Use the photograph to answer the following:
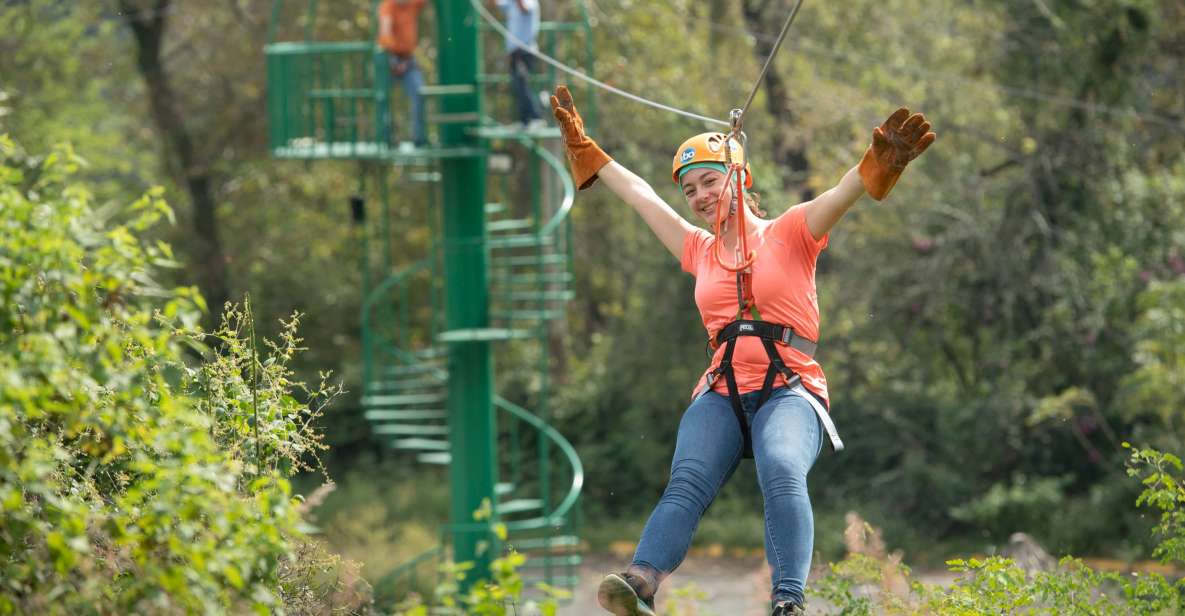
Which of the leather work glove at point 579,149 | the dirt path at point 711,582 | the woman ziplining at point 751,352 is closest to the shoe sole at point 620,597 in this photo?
the woman ziplining at point 751,352

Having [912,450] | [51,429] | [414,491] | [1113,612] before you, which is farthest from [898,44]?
[51,429]

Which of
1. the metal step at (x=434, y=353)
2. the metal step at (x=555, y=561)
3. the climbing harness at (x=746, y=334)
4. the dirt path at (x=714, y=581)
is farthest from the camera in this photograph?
the dirt path at (x=714, y=581)

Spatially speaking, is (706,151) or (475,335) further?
(475,335)

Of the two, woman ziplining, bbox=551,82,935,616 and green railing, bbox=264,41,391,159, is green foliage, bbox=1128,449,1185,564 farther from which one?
green railing, bbox=264,41,391,159

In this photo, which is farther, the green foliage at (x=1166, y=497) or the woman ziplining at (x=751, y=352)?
the green foliage at (x=1166, y=497)

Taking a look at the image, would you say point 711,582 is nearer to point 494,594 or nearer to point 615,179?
point 615,179

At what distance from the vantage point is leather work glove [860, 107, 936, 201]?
5.06 metres

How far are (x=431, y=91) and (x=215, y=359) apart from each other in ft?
27.8

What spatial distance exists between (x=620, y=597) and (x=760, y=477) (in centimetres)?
61

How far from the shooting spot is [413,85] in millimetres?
13836

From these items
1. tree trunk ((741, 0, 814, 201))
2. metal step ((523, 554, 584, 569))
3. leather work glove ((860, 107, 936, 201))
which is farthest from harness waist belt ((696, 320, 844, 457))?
tree trunk ((741, 0, 814, 201))

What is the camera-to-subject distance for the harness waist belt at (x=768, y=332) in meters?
5.33

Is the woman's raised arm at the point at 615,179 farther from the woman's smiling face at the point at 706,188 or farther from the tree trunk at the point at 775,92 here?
the tree trunk at the point at 775,92

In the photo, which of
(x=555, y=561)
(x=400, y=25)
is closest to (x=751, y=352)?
(x=400, y=25)
